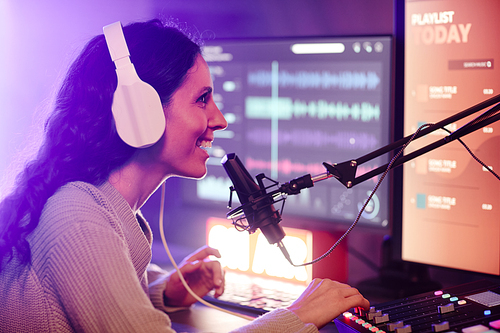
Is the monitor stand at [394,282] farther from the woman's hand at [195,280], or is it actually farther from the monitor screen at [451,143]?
the woman's hand at [195,280]

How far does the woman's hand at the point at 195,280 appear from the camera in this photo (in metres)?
1.09

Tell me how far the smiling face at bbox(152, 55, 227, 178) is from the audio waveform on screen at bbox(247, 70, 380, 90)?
1.45 ft

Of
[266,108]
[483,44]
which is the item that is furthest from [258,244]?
[483,44]

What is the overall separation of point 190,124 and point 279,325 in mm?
405

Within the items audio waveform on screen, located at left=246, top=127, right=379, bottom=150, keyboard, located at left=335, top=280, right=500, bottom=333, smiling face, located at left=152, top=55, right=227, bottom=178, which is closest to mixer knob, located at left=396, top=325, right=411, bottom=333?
keyboard, located at left=335, top=280, right=500, bottom=333

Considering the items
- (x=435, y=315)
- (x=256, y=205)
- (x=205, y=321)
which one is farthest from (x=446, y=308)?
(x=205, y=321)

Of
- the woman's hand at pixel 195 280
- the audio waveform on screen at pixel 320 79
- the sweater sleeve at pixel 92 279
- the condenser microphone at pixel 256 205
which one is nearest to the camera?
the sweater sleeve at pixel 92 279

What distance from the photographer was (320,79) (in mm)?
1271

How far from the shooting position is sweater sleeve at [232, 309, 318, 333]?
73cm

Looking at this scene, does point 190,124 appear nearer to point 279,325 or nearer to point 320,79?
point 279,325

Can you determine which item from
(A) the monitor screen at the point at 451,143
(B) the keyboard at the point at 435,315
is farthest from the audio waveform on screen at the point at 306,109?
(B) the keyboard at the point at 435,315

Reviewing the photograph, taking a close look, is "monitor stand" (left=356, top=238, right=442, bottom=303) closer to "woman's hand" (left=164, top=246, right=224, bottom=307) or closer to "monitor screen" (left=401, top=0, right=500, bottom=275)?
"monitor screen" (left=401, top=0, right=500, bottom=275)

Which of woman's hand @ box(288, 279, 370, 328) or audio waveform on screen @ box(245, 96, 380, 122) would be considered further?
audio waveform on screen @ box(245, 96, 380, 122)

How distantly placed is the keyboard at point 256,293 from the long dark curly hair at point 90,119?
48 centimetres
